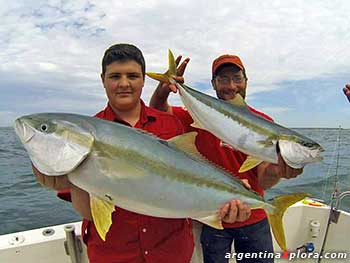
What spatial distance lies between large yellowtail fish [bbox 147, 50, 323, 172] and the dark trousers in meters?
0.88

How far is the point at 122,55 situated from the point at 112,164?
816mm

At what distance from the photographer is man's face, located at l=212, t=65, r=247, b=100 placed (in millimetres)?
2871

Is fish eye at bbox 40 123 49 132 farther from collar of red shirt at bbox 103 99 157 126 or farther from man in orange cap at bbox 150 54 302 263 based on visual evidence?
man in orange cap at bbox 150 54 302 263

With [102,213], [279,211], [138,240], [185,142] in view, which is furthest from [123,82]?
[279,211]

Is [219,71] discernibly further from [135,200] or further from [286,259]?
[286,259]

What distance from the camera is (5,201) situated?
30.8 feet

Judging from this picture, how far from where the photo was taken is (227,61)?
289cm

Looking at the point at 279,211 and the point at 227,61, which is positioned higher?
the point at 227,61

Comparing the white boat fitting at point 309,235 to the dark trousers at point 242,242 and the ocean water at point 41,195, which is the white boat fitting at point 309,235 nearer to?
the ocean water at point 41,195

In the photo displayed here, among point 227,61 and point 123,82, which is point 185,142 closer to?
point 123,82

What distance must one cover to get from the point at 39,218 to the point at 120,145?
7.04 meters

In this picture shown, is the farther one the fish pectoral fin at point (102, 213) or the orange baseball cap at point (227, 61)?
the orange baseball cap at point (227, 61)

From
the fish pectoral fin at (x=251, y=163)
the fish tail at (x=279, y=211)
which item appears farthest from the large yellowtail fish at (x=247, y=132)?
the fish tail at (x=279, y=211)

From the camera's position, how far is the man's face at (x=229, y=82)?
2.87m
